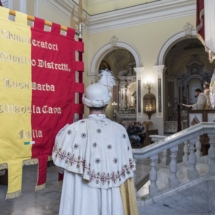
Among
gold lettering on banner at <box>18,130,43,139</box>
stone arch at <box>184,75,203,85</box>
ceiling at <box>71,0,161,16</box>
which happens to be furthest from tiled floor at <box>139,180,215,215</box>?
stone arch at <box>184,75,203,85</box>

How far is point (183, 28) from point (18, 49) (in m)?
9.86

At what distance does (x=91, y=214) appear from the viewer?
82.0 inches

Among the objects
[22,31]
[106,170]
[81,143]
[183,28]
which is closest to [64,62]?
[22,31]

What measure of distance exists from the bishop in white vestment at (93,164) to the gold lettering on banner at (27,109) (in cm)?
45

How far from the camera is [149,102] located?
1155cm

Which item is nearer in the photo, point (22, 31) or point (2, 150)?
point (2, 150)

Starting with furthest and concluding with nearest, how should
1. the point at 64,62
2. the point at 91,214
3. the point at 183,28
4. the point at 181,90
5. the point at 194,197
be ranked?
the point at 181,90 < the point at 183,28 < the point at 194,197 < the point at 64,62 < the point at 91,214

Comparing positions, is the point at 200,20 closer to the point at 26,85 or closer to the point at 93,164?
the point at 26,85

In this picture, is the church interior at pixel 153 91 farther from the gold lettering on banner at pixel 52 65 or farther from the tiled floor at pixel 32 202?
the gold lettering on banner at pixel 52 65

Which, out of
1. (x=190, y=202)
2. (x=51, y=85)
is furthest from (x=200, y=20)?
(x=51, y=85)

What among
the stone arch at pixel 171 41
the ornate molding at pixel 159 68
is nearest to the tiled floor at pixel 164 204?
the ornate molding at pixel 159 68

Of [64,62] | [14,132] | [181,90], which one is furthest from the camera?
[181,90]

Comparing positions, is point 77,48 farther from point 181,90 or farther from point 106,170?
point 181,90

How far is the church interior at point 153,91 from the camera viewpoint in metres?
3.37
